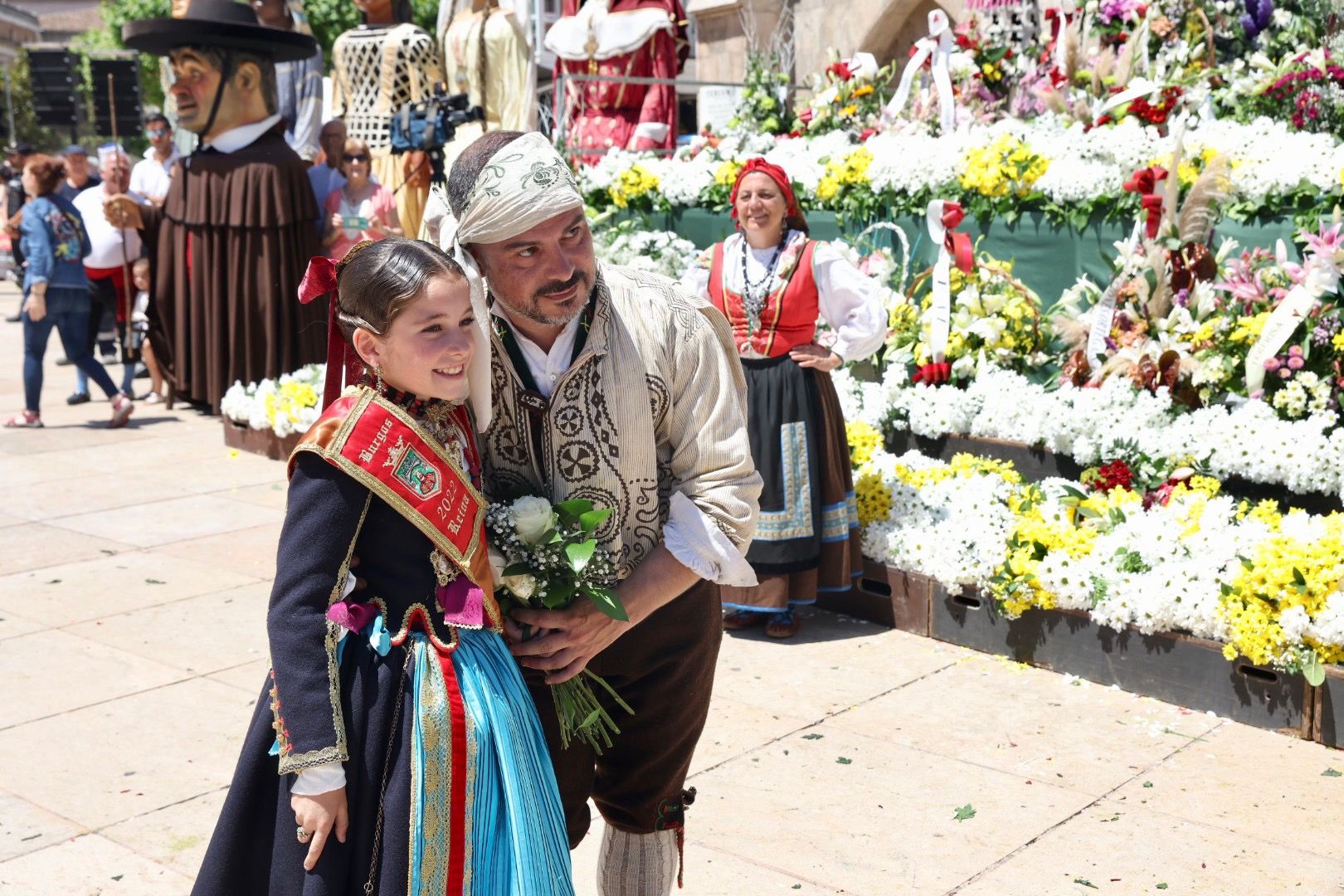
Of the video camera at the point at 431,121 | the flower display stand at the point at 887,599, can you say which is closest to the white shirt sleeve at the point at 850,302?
the flower display stand at the point at 887,599

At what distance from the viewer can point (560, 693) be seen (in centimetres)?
262

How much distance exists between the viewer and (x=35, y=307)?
9.34 m

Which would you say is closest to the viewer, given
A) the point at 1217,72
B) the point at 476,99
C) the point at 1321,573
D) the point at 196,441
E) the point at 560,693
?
the point at 560,693

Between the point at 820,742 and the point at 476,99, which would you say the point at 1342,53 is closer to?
the point at 820,742

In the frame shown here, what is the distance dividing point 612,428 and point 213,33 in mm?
7911

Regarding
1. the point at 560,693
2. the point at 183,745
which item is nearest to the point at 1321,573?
the point at 560,693

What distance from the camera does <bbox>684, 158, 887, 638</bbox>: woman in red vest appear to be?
5434 millimetres

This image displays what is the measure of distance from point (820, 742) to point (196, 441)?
623 centimetres

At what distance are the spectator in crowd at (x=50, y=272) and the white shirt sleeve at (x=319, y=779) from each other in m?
8.01

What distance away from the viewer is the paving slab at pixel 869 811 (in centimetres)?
363

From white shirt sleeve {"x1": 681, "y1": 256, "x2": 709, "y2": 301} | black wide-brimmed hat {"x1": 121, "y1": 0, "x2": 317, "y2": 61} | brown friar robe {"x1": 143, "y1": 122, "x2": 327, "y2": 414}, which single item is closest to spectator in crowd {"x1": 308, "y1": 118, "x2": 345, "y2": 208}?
brown friar robe {"x1": 143, "y1": 122, "x2": 327, "y2": 414}

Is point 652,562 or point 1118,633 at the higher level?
point 652,562

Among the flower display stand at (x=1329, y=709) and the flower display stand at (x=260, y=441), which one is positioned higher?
the flower display stand at (x=260, y=441)

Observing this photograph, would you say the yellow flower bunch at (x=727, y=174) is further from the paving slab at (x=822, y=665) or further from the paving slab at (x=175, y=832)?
the paving slab at (x=175, y=832)
